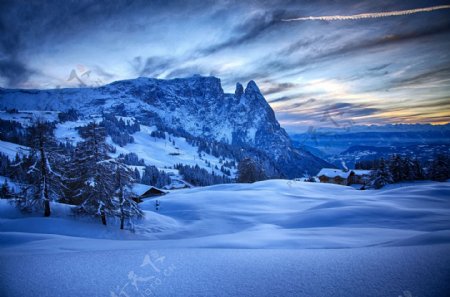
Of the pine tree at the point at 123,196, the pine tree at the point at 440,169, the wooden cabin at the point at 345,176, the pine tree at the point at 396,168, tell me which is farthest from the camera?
the wooden cabin at the point at 345,176

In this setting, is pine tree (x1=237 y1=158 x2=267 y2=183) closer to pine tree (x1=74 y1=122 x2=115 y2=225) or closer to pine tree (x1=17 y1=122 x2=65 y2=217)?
pine tree (x1=74 y1=122 x2=115 y2=225)

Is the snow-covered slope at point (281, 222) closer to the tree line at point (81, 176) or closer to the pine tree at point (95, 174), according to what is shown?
the tree line at point (81, 176)

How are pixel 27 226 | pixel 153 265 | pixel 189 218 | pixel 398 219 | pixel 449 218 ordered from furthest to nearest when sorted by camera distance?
pixel 189 218
pixel 27 226
pixel 398 219
pixel 449 218
pixel 153 265

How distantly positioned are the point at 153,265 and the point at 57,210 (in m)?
20.6

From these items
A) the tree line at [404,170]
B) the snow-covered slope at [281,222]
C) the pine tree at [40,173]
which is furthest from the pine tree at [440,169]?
the pine tree at [40,173]

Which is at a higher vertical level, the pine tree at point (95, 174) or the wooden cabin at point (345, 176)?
the pine tree at point (95, 174)

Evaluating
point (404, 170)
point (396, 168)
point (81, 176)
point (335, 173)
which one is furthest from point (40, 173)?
point (335, 173)

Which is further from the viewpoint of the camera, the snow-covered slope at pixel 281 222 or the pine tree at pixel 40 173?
the pine tree at pixel 40 173

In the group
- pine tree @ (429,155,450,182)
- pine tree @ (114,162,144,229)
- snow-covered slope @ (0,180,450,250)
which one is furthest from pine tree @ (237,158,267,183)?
pine tree @ (114,162,144,229)

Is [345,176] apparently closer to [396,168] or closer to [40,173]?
[396,168]

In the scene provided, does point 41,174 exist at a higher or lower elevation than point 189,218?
higher

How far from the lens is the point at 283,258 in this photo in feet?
16.6

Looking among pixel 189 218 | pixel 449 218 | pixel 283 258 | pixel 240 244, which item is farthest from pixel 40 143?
pixel 449 218

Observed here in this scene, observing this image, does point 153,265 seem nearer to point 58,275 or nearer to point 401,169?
point 58,275
